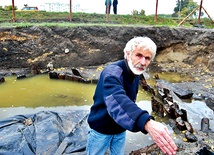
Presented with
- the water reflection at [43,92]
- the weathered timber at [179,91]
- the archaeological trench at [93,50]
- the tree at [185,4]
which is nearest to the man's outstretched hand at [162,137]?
the water reflection at [43,92]

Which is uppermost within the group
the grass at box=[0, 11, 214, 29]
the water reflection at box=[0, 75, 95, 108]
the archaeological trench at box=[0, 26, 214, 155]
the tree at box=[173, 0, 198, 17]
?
the tree at box=[173, 0, 198, 17]

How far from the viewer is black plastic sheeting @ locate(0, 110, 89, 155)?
391 centimetres

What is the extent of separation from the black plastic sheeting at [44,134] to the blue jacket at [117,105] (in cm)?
194

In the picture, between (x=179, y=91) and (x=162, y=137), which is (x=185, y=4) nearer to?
(x=179, y=91)

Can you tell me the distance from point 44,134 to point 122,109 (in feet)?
10.0

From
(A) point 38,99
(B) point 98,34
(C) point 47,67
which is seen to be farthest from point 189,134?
(B) point 98,34

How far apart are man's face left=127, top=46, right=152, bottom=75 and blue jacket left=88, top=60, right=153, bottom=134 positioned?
5 centimetres

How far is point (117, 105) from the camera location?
1786 millimetres

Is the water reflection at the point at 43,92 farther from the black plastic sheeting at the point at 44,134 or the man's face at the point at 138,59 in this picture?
the man's face at the point at 138,59

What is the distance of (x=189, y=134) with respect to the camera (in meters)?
4.86

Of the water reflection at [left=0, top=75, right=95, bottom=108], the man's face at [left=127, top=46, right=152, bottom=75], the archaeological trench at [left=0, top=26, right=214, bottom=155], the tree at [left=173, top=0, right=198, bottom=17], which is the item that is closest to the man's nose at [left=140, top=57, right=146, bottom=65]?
the man's face at [left=127, top=46, right=152, bottom=75]

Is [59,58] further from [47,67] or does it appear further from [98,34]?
[98,34]

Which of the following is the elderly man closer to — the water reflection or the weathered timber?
the water reflection

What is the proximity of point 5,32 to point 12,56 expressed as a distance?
1290 millimetres
